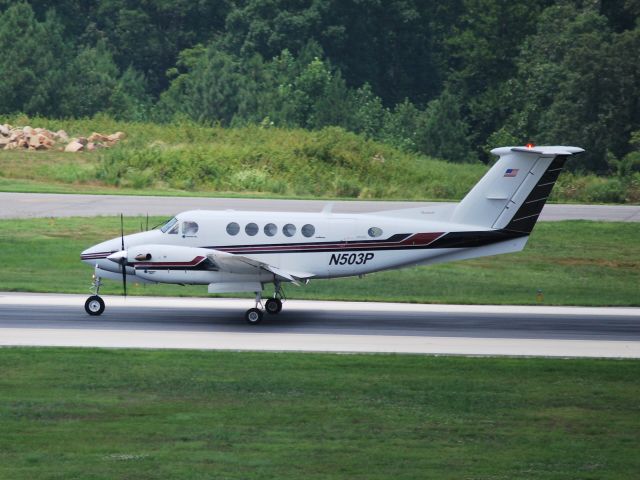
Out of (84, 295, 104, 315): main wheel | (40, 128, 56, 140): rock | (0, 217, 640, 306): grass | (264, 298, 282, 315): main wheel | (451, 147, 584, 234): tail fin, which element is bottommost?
(0, 217, 640, 306): grass

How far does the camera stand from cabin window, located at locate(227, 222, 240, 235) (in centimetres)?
2967

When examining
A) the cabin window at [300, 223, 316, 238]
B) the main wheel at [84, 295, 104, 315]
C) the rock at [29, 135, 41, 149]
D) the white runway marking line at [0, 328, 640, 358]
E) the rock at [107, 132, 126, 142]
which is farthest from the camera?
the rock at [107, 132, 126, 142]

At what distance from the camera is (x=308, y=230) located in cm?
2956

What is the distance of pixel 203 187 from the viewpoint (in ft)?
201

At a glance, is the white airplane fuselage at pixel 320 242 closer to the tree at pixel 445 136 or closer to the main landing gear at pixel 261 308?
the main landing gear at pixel 261 308

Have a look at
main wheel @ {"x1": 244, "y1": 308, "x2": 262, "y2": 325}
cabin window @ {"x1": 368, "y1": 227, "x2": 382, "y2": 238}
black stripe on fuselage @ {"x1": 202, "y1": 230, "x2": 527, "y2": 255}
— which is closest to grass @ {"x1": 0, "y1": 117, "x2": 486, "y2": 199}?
black stripe on fuselage @ {"x1": 202, "y1": 230, "x2": 527, "y2": 255}

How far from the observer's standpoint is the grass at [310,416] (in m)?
16.8

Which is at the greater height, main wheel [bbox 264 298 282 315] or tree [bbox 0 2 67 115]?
tree [bbox 0 2 67 115]

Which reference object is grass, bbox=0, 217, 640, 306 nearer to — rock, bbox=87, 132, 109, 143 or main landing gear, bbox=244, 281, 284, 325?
main landing gear, bbox=244, 281, 284, 325

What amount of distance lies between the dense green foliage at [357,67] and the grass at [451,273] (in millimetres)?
27197

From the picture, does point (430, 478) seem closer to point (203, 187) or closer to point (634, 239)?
point (634, 239)

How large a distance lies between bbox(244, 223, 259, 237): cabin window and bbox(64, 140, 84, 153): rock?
41134 millimetres

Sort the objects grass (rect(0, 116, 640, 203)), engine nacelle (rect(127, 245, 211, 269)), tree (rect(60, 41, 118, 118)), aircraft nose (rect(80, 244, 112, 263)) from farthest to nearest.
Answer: tree (rect(60, 41, 118, 118)) < grass (rect(0, 116, 640, 203)) < aircraft nose (rect(80, 244, 112, 263)) < engine nacelle (rect(127, 245, 211, 269))

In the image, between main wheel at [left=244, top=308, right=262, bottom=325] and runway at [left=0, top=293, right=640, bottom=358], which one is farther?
main wheel at [left=244, top=308, right=262, bottom=325]
